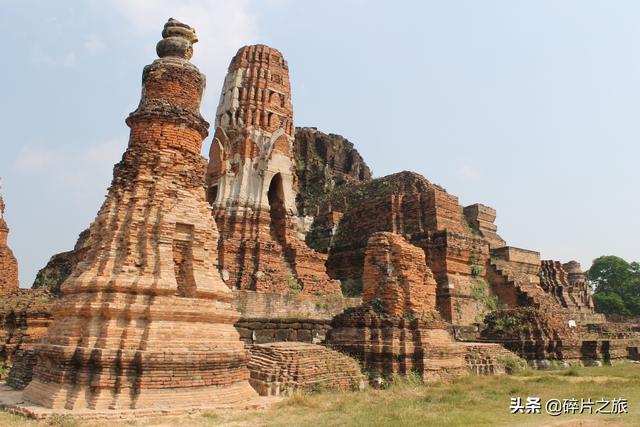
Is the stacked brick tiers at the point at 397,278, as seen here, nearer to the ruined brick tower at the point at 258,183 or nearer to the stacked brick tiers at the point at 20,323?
the ruined brick tower at the point at 258,183

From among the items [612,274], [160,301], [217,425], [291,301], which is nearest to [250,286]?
[291,301]

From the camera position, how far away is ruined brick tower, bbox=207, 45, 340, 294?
16.6 m

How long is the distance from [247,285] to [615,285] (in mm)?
49040

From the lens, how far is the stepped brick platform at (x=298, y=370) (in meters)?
8.93

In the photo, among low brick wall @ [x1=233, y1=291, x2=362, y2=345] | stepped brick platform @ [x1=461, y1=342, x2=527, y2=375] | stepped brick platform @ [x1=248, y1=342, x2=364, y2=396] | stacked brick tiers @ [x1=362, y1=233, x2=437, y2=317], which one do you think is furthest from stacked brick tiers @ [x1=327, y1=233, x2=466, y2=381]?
low brick wall @ [x1=233, y1=291, x2=362, y2=345]

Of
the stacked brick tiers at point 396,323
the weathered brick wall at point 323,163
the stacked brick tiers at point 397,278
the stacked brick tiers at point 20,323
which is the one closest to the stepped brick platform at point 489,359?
the stacked brick tiers at point 396,323

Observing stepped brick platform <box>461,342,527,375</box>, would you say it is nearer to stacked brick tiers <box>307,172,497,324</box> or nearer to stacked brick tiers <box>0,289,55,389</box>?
stacked brick tiers <box>307,172,497,324</box>

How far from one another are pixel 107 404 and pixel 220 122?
14474 millimetres

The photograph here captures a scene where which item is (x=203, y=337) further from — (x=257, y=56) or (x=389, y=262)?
(x=257, y=56)

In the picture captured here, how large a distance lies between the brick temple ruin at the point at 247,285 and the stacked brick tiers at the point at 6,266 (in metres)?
0.05

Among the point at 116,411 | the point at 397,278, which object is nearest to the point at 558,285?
the point at 397,278

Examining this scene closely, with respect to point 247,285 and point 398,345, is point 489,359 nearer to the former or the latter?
point 398,345

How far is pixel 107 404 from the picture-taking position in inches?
270

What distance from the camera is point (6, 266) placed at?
1557cm
